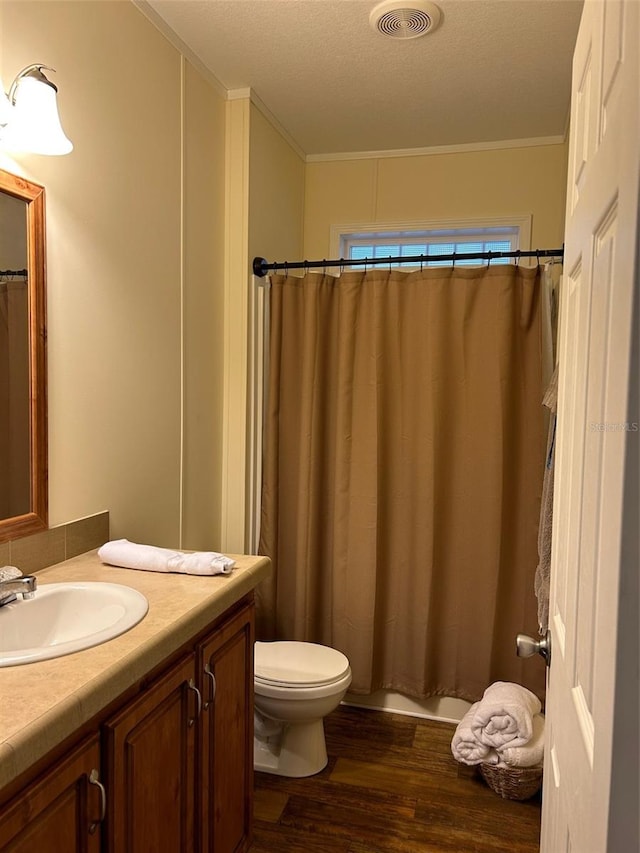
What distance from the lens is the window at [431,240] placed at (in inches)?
125

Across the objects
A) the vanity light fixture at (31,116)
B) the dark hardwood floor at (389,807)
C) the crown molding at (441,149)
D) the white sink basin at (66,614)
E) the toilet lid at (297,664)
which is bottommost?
the dark hardwood floor at (389,807)

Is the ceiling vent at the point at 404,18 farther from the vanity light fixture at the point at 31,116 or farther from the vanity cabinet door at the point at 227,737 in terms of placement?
the vanity cabinet door at the point at 227,737

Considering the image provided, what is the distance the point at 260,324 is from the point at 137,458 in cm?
95

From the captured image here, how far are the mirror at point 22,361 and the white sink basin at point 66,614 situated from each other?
0.72 ft

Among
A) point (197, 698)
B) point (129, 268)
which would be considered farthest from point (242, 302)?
point (197, 698)

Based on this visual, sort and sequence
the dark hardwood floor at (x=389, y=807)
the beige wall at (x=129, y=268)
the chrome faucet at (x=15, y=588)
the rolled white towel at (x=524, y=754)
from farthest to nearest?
the rolled white towel at (x=524, y=754) < the dark hardwood floor at (x=389, y=807) < the beige wall at (x=129, y=268) < the chrome faucet at (x=15, y=588)

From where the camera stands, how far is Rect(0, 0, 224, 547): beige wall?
1746 mm

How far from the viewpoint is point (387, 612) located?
281 cm

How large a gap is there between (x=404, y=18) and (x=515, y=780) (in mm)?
2595

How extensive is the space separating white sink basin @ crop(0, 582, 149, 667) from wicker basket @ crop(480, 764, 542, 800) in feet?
4.94

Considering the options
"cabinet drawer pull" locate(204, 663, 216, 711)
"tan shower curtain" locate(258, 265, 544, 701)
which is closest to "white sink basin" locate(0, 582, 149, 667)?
→ "cabinet drawer pull" locate(204, 663, 216, 711)

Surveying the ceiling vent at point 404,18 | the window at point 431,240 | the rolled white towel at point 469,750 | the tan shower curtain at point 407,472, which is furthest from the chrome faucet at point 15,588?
the window at point 431,240

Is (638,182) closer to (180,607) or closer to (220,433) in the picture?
(180,607)

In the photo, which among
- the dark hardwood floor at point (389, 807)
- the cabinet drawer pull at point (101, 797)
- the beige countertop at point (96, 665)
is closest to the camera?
the beige countertop at point (96, 665)
